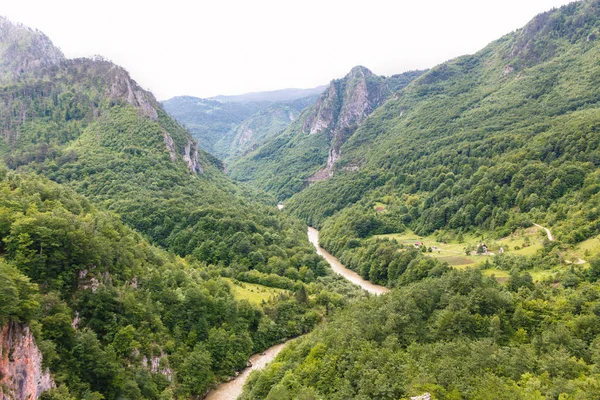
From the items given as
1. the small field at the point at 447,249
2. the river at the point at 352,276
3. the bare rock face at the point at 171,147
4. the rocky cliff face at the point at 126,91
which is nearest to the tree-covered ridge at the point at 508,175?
the small field at the point at 447,249

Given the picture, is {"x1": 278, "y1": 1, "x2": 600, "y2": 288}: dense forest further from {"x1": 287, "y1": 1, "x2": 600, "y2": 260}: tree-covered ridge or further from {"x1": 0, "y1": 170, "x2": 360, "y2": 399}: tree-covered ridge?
{"x1": 0, "y1": 170, "x2": 360, "y2": 399}: tree-covered ridge

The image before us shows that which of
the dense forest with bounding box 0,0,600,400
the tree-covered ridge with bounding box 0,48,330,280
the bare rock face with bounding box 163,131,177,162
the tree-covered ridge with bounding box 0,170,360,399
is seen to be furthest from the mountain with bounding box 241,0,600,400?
the bare rock face with bounding box 163,131,177,162

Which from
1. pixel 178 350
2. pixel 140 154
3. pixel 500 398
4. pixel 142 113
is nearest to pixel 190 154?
pixel 142 113

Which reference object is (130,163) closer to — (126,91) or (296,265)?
(126,91)

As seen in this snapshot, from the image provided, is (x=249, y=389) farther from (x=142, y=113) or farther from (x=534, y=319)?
(x=142, y=113)

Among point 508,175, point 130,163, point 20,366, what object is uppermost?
point 130,163

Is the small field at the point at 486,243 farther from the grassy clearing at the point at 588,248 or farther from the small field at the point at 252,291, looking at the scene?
the small field at the point at 252,291

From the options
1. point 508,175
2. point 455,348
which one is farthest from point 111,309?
point 508,175
